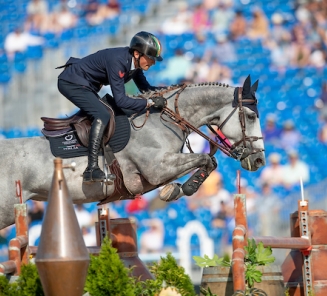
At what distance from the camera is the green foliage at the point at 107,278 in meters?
4.70

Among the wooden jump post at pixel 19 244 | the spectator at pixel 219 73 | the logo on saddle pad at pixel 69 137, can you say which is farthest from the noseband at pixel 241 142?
the spectator at pixel 219 73

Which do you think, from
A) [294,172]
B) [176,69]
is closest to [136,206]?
[294,172]

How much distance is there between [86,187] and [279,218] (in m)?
5.74

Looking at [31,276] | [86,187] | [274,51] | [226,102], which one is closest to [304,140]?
[274,51]

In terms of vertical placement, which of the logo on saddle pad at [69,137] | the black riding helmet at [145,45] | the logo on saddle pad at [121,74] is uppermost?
the black riding helmet at [145,45]

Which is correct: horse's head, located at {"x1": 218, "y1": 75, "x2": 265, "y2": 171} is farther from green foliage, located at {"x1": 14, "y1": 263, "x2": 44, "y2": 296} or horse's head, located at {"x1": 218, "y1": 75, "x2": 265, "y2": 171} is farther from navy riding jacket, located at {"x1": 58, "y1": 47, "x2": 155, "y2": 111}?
green foliage, located at {"x1": 14, "y1": 263, "x2": 44, "y2": 296}

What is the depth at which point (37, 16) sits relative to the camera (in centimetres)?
1603

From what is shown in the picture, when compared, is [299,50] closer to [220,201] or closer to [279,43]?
[279,43]

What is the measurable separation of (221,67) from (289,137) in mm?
2182

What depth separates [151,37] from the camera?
6.32 metres

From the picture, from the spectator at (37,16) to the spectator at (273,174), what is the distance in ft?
20.2

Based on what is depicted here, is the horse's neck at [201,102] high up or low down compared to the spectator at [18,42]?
down

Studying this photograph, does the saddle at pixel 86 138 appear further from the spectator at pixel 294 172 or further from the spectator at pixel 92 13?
the spectator at pixel 92 13

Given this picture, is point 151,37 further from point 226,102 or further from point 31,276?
point 31,276
